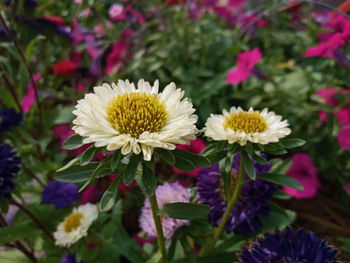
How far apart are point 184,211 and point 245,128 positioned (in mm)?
158

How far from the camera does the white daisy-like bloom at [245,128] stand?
1.68ft

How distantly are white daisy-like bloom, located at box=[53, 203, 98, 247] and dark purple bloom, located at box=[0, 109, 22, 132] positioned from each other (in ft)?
0.90

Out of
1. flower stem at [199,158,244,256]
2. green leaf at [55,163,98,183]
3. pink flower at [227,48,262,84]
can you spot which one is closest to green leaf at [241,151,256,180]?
flower stem at [199,158,244,256]

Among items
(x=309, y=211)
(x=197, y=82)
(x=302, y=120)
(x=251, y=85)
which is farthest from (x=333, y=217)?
(x=197, y=82)

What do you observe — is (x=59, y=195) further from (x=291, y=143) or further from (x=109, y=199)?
(x=291, y=143)

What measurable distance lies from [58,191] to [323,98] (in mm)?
775

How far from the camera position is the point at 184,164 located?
467mm

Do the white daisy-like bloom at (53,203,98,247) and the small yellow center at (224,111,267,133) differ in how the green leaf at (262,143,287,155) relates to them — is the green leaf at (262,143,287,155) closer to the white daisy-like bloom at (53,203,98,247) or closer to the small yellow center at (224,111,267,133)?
the small yellow center at (224,111,267,133)

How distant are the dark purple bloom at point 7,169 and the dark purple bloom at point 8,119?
0.14 meters

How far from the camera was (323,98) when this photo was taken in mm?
1000

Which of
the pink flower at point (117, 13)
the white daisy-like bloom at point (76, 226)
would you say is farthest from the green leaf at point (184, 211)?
the pink flower at point (117, 13)

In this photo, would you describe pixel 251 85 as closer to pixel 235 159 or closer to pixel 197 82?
pixel 197 82

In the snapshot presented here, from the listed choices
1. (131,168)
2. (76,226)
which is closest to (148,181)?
(131,168)

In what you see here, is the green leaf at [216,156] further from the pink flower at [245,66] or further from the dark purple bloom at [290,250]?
the pink flower at [245,66]
